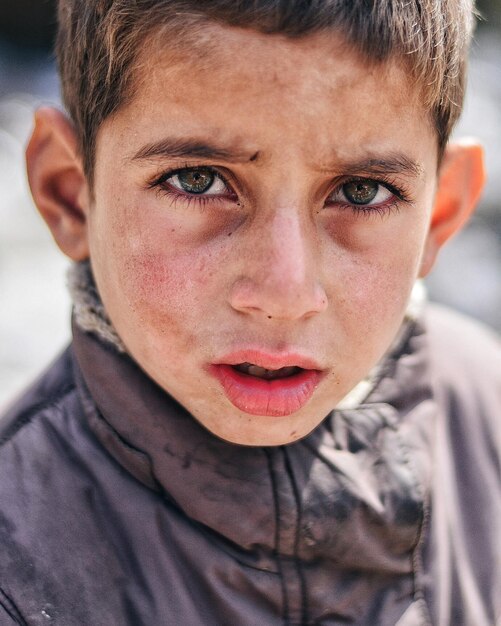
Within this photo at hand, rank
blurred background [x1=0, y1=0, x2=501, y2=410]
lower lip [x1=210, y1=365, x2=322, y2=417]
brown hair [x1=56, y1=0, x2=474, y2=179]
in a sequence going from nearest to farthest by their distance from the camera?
brown hair [x1=56, y1=0, x2=474, y2=179], lower lip [x1=210, y1=365, x2=322, y2=417], blurred background [x1=0, y1=0, x2=501, y2=410]

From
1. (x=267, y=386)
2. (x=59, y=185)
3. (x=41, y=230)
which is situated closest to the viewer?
(x=267, y=386)

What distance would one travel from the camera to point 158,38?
0.85m

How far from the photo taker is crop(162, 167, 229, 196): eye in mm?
893

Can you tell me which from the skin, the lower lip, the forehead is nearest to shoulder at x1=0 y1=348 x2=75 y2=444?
the skin

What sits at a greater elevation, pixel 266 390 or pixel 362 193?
pixel 362 193

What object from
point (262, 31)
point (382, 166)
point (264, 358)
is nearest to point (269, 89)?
point (262, 31)

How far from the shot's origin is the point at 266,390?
93 cm

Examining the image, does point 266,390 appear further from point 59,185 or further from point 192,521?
point 59,185

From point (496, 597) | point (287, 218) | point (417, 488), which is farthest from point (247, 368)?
point (496, 597)

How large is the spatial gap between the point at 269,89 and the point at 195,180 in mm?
137

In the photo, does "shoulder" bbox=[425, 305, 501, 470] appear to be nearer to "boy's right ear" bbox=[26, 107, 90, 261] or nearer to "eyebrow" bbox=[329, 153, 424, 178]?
"eyebrow" bbox=[329, 153, 424, 178]

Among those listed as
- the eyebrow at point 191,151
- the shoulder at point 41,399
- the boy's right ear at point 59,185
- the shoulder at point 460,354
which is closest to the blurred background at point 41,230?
the shoulder at point 41,399

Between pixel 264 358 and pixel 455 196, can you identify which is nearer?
pixel 264 358

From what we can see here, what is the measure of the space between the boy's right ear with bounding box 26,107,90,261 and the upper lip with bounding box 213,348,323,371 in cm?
28
